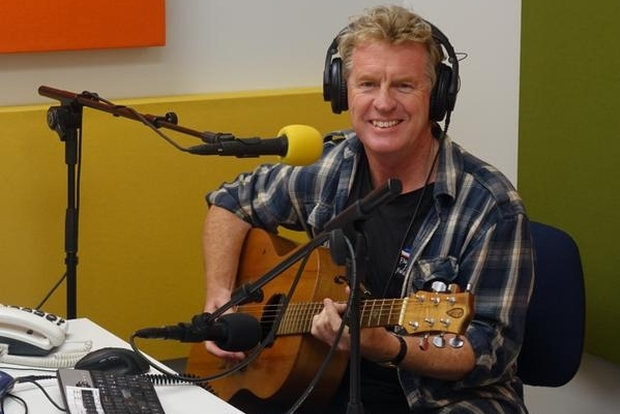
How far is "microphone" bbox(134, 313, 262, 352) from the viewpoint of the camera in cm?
178

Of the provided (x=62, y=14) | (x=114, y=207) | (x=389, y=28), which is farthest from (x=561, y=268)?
(x=62, y=14)

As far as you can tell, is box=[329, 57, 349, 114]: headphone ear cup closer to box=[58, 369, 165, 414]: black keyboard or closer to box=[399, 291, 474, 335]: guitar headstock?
box=[399, 291, 474, 335]: guitar headstock

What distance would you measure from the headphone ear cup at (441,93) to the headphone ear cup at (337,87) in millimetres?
198

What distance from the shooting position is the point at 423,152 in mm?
2482

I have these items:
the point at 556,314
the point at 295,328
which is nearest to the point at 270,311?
the point at 295,328

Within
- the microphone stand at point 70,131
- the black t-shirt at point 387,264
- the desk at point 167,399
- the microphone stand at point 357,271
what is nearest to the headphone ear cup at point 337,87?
the black t-shirt at point 387,264

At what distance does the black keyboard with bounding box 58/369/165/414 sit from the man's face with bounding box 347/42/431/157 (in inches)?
30.8

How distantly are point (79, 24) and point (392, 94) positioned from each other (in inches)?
44.3

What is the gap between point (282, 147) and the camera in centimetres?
174

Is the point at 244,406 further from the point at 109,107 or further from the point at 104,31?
the point at 104,31

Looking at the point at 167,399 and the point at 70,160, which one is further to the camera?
the point at 70,160

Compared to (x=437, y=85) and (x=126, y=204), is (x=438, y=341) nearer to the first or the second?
(x=437, y=85)

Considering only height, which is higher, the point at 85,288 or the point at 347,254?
the point at 347,254

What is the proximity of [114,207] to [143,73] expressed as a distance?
408 millimetres
